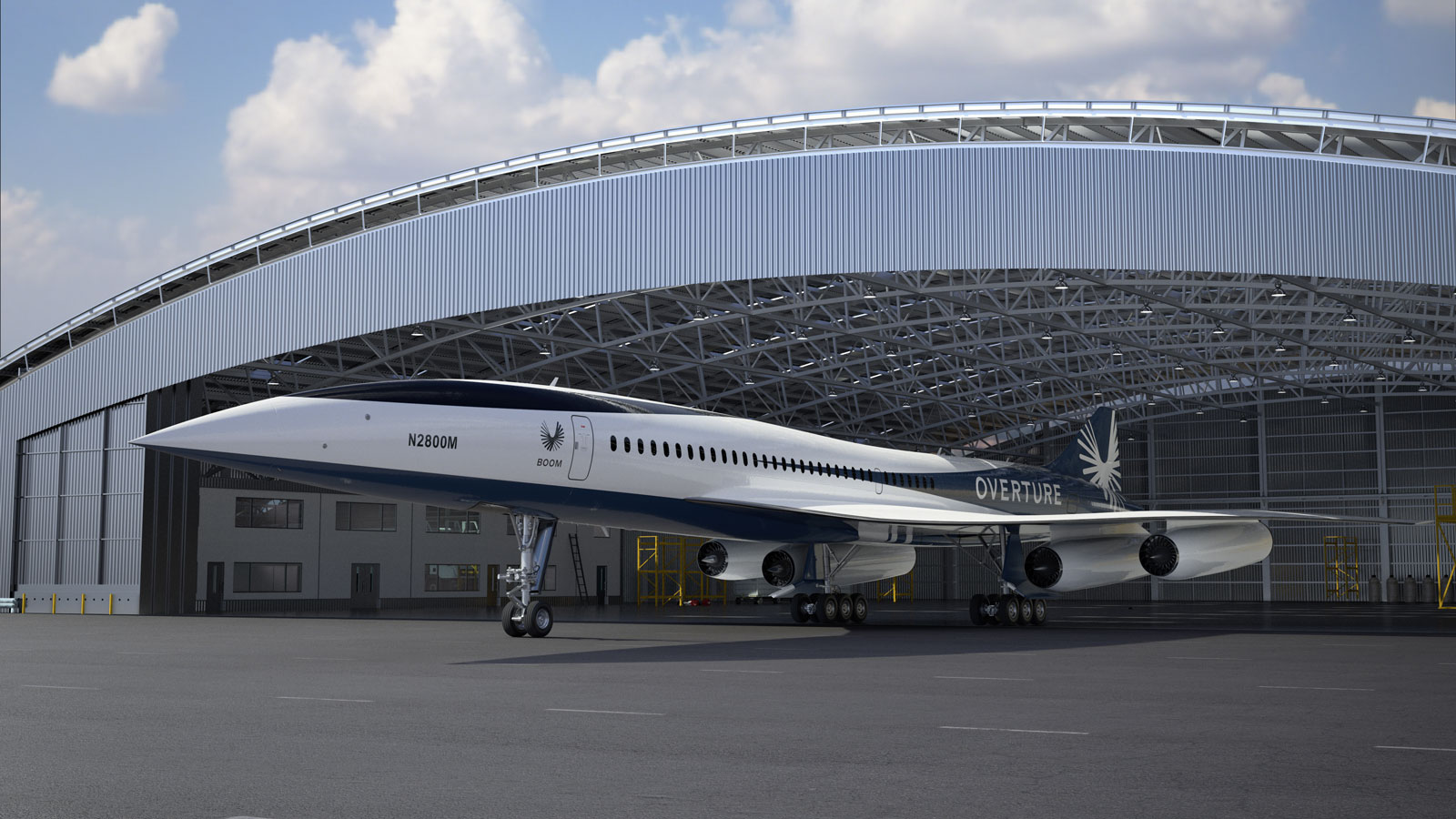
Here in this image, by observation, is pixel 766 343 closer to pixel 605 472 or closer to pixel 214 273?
pixel 214 273

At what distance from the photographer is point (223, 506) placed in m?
48.9

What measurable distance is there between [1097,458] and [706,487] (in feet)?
55.9

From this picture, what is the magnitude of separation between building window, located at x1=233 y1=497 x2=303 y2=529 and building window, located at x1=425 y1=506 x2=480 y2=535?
583cm

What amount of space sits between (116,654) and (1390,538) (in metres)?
55.7

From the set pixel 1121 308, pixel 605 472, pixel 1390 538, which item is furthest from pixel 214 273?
pixel 1390 538

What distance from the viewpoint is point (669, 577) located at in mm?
63219

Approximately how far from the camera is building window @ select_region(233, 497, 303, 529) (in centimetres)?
4959

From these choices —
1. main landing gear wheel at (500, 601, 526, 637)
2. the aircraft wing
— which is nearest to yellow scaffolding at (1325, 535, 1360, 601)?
the aircraft wing

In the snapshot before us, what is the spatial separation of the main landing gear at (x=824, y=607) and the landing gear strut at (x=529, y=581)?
814cm

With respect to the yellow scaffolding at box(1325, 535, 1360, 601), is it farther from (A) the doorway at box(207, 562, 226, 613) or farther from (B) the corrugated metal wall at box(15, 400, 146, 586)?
(B) the corrugated metal wall at box(15, 400, 146, 586)

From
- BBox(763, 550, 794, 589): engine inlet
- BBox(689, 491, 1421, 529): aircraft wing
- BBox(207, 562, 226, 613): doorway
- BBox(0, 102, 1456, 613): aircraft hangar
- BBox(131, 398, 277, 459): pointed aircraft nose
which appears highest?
BBox(0, 102, 1456, 613): aircraft hangar

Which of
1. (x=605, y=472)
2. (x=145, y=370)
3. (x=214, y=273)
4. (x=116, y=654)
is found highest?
(x=214, y=273)

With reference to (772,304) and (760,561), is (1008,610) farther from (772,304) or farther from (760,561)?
(772,304)

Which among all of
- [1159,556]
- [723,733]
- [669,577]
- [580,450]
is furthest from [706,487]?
[669,577]
